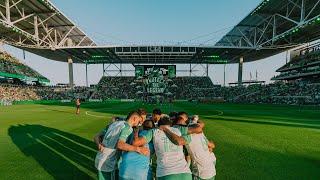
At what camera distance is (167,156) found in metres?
4.56

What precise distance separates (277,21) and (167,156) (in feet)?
177

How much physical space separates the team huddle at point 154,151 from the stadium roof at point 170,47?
1513 inches

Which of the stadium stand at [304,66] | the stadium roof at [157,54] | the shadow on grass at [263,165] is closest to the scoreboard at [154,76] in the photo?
the stadium roof at [157,54]

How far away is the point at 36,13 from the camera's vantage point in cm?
4700

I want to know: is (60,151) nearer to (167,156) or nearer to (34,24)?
(167,156)

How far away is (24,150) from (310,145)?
465 inches

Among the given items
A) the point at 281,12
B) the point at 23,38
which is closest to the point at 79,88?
the point at 23,38

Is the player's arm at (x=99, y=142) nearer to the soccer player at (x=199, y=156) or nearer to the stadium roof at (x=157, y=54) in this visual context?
the soccer player at (x=199, y=156)

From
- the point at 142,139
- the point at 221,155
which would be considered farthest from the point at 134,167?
the point at 221,155

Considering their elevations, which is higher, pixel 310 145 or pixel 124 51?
pixel 124 51

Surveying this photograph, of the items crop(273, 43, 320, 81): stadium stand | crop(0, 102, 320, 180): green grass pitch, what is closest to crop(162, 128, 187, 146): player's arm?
crop(0, 102, 320, 180): green grass pitch

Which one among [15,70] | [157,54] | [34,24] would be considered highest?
[34,24]

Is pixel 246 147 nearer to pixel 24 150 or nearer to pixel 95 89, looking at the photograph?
pixel 24 150

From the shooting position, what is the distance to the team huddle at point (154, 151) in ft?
14.7
